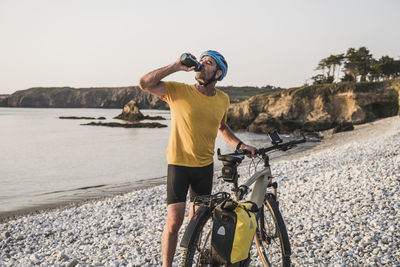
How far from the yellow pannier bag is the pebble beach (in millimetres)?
1915

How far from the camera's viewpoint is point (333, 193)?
6551mm

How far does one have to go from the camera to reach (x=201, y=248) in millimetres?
2652

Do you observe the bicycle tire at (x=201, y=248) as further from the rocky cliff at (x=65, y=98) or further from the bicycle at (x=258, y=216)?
the rocky cliff at (x=65, y=98)

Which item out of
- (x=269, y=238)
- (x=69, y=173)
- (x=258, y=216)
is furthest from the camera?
(x=69, y=173)

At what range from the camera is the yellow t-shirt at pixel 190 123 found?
8.73 ft

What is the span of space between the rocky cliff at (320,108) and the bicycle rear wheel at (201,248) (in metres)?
32.4

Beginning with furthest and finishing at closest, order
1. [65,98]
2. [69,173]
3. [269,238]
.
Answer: [65,98] < [69,173] < [269,238]

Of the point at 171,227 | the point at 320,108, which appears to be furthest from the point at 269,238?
the point at 320,108

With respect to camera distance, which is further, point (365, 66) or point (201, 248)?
point (365, 66)

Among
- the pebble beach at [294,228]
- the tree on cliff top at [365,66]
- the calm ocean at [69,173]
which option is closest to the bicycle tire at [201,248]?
the pebble beach at [294,228]

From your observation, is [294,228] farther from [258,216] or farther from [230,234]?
[230,234]

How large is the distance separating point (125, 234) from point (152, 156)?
1382 cm

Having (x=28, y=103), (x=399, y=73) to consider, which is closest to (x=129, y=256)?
(x=399, y=73)

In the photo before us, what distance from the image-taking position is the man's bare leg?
269cm
